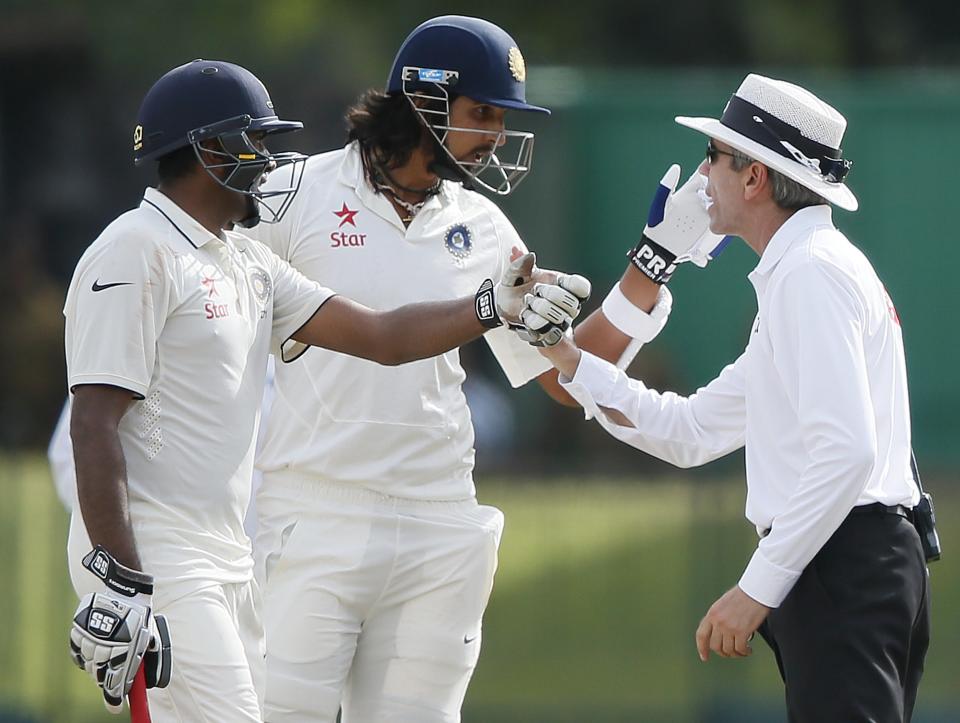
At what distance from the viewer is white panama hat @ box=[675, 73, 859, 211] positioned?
3924mm

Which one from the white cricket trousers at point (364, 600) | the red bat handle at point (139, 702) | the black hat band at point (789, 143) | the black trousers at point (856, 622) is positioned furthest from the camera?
the white cricket trousers at point (364, 600)

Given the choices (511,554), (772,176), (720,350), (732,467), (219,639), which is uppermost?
(772,176)

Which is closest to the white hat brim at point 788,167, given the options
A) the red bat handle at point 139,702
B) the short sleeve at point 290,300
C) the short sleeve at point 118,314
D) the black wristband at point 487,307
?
the black wristband at point 487,307

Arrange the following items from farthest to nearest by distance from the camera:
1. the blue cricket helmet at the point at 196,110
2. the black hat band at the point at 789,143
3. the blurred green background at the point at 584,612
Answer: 1. the blurred green background at the point at 584,612
2. the black hat band at the point at 789,143
3. the blue cricket helmet at the point at 196,110

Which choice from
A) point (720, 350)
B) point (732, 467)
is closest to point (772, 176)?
point (732, 467)

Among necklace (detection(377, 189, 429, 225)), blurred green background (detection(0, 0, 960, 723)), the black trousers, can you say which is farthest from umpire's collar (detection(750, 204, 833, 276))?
blurred green background (detection(0, 0, 960, 723))

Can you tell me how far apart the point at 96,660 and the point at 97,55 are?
11801mm

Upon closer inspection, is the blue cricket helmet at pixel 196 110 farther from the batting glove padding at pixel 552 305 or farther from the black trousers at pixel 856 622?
the black trousers at pixel 856 622

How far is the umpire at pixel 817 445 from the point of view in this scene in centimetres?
364

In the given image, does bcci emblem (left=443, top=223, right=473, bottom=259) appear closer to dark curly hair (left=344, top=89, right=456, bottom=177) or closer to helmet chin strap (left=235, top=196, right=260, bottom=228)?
dark curly hair (left=344, top=89, right=456, bottom=177)

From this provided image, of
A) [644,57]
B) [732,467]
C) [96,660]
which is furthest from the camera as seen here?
[644,57]

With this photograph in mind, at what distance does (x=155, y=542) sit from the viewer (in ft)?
12.1

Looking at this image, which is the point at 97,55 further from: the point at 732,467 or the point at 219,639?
the point at 219,639

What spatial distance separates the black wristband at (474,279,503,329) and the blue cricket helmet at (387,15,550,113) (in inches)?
25.0
